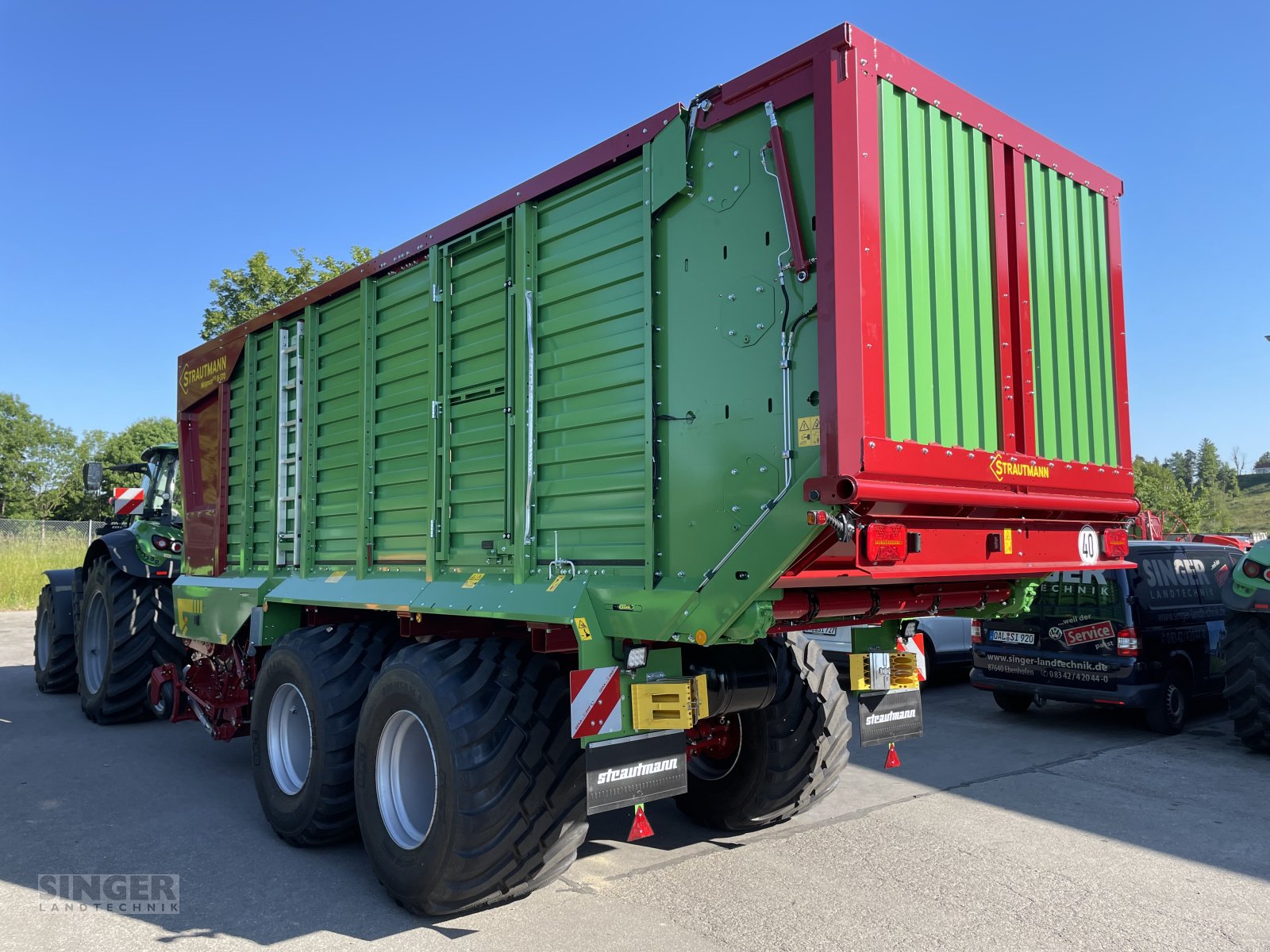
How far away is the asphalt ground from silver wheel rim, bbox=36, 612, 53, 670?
362cm

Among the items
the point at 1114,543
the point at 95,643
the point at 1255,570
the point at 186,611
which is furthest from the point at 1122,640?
the point at 95,643

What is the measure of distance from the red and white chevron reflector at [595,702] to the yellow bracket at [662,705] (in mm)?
79

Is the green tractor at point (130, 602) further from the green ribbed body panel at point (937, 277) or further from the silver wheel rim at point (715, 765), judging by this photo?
the green ribbed body panel at point (937, 277)

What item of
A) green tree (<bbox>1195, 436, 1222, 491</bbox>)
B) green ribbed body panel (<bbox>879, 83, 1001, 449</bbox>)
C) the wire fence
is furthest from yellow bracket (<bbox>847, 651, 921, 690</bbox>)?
green tree (<bbox>1195, 436, 1222, 491</bbox>)

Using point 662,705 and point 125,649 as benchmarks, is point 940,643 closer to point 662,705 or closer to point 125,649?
point 662,705

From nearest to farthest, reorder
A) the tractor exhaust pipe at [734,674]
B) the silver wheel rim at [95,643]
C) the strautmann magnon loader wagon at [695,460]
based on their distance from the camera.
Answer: the strautmann magnon loader wagon at [695,460] < the tractor exhaust pipe at [734,674] < the silver wheel rim at [95,643]

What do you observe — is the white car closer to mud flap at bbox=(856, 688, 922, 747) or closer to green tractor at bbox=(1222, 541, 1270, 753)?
green tractor at bbox=(1222, 541, 1270, 753)

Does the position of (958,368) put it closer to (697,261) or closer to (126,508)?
(697,261)

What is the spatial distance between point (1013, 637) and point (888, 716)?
184 inches

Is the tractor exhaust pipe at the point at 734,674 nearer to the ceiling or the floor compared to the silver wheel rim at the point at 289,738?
nearer to the ceiling

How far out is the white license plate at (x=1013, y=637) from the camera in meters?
8.80

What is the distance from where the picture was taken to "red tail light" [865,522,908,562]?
3305 mm

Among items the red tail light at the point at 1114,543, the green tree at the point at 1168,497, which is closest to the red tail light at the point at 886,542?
the red tail light at the point at 1114,543

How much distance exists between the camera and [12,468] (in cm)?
5797
